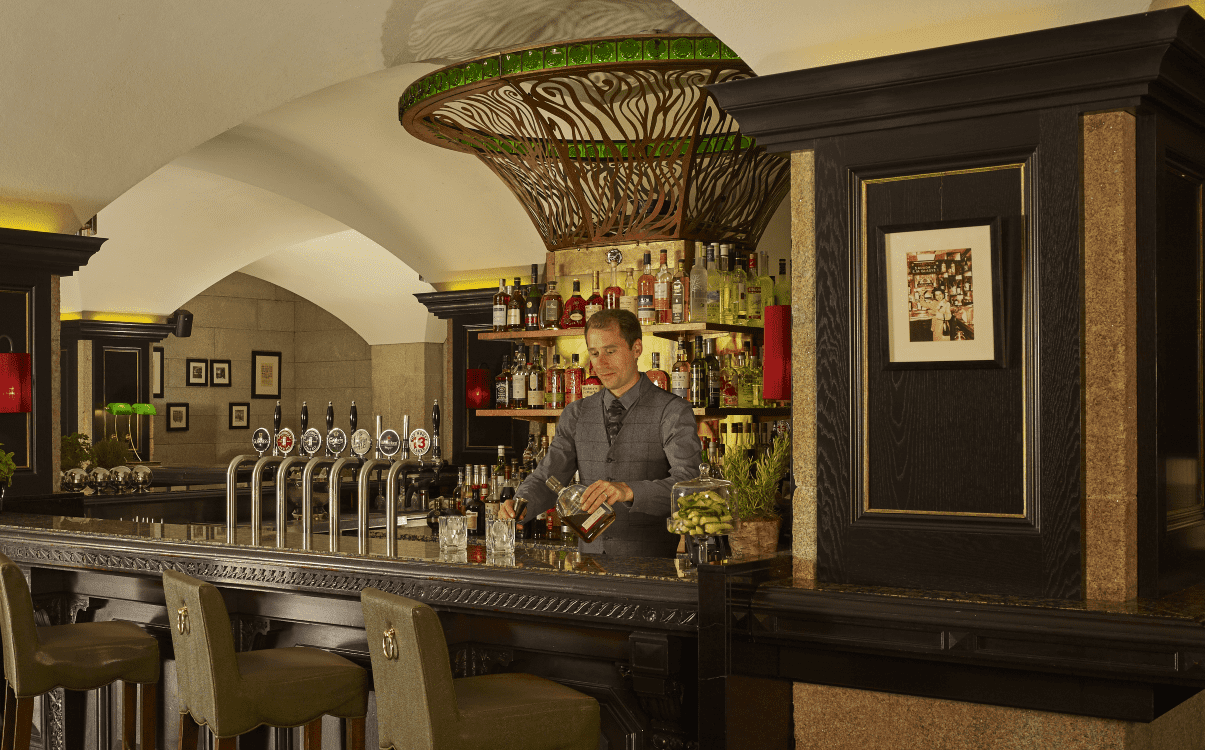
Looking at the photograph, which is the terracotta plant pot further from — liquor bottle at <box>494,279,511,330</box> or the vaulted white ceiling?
liquor bottle at <box>494,279,511,330</box>

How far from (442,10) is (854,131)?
8.09 ft

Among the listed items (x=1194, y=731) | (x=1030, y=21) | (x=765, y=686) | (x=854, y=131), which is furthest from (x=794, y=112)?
(x=1194, y=731)

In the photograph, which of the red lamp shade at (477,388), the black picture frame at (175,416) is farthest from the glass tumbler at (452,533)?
the black picture frame at (175,416)

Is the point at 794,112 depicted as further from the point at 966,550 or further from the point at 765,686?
the point at 765,686

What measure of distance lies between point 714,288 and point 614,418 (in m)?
1.94

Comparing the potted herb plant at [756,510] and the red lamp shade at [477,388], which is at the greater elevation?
the red lamp shade at [477,388]

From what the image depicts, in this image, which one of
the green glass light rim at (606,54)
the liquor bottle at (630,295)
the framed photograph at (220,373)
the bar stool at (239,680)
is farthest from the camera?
the framed photograph at (220,373)

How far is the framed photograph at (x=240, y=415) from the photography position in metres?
15.9

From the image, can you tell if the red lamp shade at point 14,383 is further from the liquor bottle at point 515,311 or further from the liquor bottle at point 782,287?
the liquor bottle at point 782,287

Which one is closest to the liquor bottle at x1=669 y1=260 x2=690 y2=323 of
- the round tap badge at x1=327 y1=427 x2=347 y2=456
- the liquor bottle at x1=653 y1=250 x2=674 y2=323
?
the liquor bottle at x1=653 y1=250 x2=674 y2=323

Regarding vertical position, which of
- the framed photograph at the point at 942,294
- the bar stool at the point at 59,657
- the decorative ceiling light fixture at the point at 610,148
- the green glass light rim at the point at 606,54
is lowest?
the bar stool at the point at 59,657

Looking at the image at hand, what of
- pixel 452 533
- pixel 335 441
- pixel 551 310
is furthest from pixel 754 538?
pixel 551 310

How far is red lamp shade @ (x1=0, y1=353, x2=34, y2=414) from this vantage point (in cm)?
537

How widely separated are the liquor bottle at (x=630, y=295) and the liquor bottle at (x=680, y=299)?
293 millimetres
